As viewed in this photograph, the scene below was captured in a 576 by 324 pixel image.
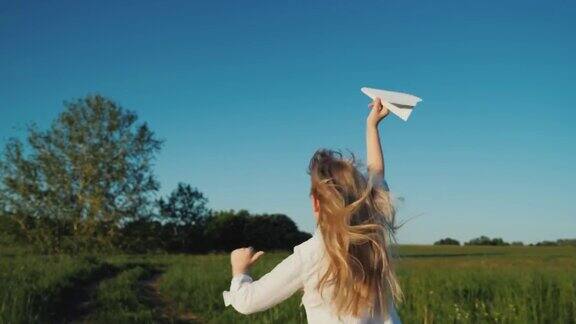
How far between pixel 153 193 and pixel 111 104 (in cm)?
654

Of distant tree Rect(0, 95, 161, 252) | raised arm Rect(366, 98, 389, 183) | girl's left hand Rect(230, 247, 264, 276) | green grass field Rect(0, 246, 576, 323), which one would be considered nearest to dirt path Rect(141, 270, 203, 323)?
green grass field Rect(0, 246, 576, 323)

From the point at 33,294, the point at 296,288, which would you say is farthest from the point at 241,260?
the point at 33,294

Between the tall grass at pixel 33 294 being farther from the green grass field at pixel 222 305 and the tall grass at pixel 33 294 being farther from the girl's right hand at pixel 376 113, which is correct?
the girl's right hand at pixel 376 113

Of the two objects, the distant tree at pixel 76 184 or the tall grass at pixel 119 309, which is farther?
the distant tree at pixel 76 184

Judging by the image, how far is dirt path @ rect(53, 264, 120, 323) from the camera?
9250mm

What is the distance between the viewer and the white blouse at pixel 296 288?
129 inches

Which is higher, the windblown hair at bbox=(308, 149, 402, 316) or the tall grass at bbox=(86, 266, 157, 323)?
the windblown hair at bbox=(308, 149, 402, 316)

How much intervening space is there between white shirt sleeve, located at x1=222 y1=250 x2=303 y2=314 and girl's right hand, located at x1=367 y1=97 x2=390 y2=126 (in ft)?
3.87

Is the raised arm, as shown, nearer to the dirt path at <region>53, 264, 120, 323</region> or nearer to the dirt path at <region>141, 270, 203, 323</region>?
the dirt path at <region>141, 270, 203, 323</region>

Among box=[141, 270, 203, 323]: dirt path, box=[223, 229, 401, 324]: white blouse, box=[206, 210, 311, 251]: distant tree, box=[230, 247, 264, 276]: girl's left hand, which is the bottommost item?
box=[141, 270, 203, 323]: dirt path

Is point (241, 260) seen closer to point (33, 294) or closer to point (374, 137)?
point (374, 137)

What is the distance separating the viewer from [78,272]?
15.4 m

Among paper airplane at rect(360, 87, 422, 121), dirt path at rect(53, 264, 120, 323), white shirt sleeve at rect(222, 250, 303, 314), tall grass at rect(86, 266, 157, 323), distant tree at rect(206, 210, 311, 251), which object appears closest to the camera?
white shirt sleeve at rect(222, 250, 303, 314)

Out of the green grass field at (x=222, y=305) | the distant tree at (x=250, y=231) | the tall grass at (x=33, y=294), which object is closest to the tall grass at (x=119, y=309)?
the green grass field at (x=222, y=305)
